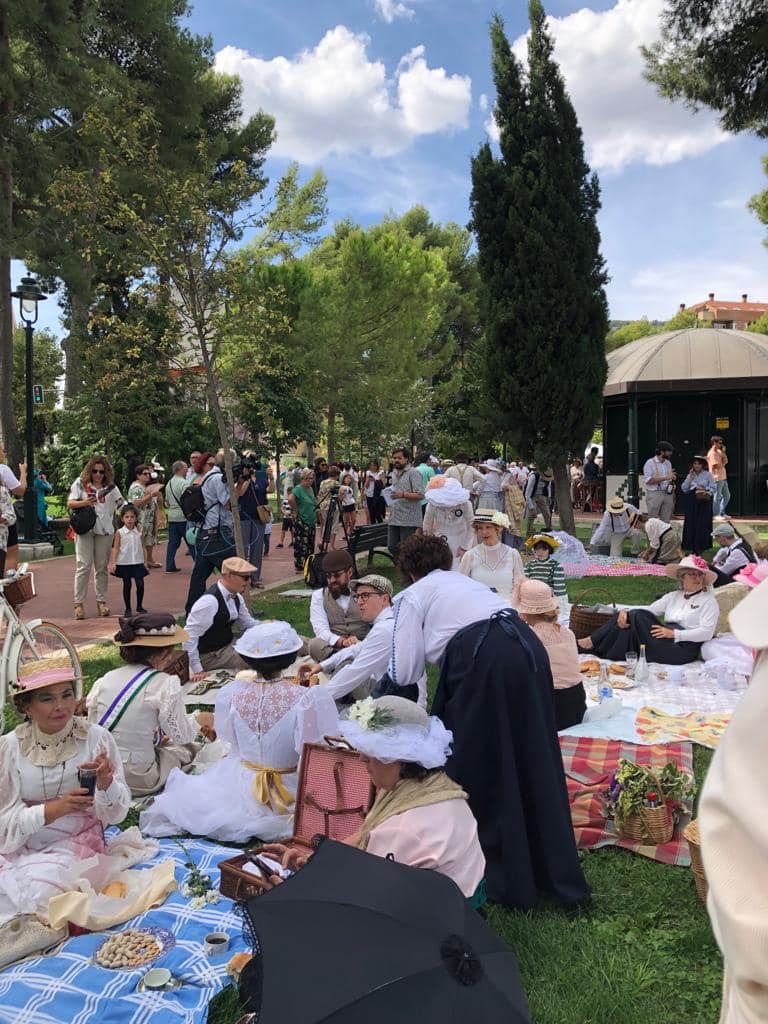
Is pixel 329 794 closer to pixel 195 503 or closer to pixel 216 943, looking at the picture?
pixel 216 943

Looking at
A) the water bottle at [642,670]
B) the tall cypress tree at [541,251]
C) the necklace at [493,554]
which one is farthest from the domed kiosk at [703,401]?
the water bottle at [642,670]

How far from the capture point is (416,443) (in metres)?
39.8

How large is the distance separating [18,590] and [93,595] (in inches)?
212

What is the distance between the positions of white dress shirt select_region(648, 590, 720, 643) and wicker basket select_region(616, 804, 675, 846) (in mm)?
3364

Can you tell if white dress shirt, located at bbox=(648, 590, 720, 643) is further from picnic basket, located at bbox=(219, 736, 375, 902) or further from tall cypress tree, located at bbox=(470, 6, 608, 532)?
tall cypress tree, located at bbox=(470, 6, 608, 532)

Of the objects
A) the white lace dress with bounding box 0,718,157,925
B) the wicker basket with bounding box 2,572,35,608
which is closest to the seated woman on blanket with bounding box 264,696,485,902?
the white lace dress with bounding box 0,718,157,925

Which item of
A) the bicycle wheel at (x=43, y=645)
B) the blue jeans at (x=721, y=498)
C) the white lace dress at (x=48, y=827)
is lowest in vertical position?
the white lace dress at (x=48, y=827)

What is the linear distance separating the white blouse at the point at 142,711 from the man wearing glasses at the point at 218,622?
2.13 metres

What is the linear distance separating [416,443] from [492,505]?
26797 millimetres

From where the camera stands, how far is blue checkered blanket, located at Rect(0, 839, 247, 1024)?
9.41 ft

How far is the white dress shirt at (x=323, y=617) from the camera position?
266 inches

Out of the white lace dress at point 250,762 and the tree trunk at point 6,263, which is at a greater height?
the tree trunk at point 6,263

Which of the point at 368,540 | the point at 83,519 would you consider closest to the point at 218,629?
the point at 83,519

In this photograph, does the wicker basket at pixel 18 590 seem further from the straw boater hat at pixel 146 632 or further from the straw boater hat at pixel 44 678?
the straw boater hat at pixel 44 678
